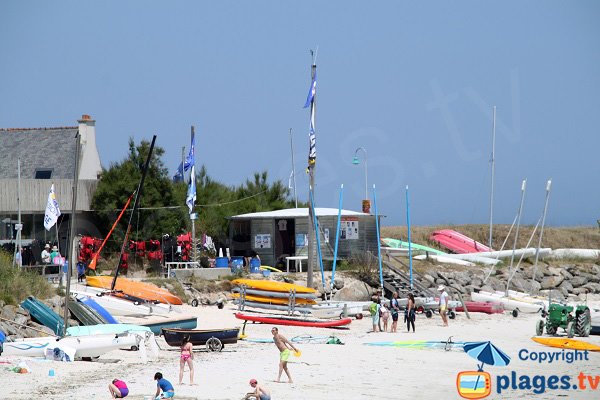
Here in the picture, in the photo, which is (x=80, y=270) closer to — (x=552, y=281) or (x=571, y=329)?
(x=571, y=329)

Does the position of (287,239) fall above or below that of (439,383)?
above

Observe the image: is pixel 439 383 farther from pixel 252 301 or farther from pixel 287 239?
pixel 287 239

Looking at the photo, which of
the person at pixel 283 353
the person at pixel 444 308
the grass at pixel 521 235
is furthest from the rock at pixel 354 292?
the grass at pixel 521 235

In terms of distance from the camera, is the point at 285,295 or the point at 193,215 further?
the point at 193,215

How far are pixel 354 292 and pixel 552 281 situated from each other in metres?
13.5

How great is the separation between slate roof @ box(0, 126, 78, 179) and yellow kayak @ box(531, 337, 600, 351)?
73.9ft

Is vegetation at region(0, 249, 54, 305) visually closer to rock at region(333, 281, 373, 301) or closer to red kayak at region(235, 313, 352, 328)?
red kayak at region(235, 313, 352, 328)

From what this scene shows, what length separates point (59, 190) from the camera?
41.7 meters

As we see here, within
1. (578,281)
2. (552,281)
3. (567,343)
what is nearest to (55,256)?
(567,343)

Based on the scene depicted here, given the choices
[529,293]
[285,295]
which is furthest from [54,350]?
[529,293]

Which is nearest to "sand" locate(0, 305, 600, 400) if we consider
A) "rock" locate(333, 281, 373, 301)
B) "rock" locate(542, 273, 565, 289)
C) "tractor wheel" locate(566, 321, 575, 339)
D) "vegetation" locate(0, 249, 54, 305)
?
"tractor wheel" locate(566, 321, 575, 339)

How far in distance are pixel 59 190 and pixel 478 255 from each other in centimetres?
2127

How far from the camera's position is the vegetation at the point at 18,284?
30547mm

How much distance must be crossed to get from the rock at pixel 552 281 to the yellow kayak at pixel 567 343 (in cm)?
1844
